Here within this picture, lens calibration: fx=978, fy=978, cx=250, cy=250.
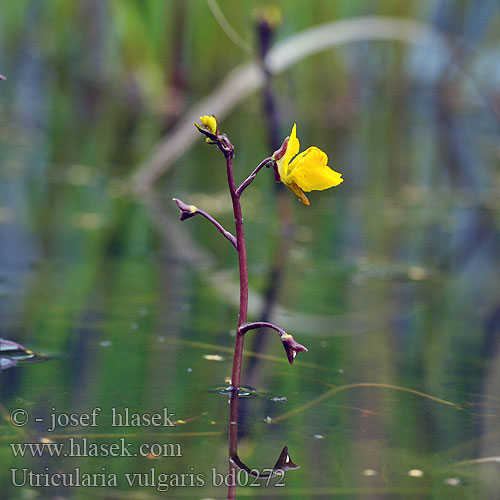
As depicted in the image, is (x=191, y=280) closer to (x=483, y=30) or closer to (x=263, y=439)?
(x=263, y=439)

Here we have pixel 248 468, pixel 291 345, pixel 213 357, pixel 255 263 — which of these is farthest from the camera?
pixel 255 263

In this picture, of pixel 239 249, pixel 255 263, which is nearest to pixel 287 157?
pixel 239 249

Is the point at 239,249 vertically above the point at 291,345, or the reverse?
the point at 239,249

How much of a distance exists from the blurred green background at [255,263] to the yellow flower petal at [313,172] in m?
0.36

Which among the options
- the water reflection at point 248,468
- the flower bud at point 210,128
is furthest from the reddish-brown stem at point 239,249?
the water reflection at point 248,468

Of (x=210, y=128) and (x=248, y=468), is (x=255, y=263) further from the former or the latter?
(x=248, y=468)

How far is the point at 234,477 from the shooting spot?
4.08 ft

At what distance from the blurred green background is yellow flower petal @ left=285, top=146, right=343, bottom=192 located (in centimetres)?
36

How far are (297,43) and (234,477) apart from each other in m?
2.65

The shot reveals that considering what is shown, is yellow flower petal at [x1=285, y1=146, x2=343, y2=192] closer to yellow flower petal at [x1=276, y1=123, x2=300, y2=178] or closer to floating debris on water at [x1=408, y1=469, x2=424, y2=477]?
yellow flower petal at [x1=276, y1=123, x2=300, y2=178]

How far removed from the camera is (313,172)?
1329 mm

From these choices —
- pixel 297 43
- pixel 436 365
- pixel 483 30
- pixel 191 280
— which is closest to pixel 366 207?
pixel 297 43

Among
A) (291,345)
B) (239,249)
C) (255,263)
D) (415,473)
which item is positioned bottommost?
(415,473)

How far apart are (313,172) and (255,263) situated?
137 cm
